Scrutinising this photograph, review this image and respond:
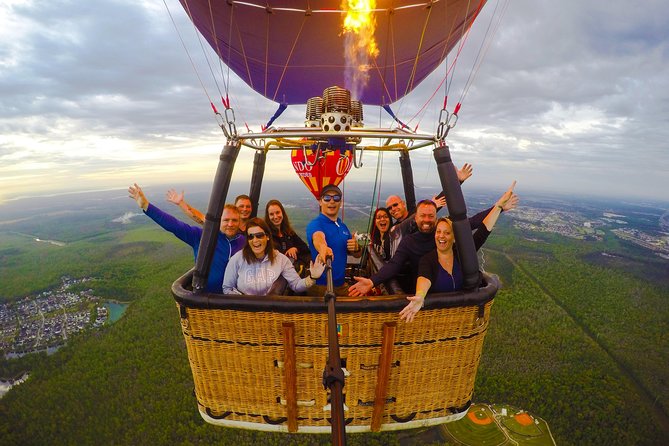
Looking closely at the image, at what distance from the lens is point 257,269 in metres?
2.09

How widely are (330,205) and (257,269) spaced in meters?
0.69

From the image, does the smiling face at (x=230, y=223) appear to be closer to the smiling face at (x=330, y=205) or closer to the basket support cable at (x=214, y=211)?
the smiling face at (x=330, y=205)

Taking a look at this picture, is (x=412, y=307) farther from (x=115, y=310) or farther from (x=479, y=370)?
(x=115, y=310)

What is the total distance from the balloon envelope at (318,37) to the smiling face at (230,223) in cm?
278

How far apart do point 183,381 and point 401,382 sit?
43.4 metres

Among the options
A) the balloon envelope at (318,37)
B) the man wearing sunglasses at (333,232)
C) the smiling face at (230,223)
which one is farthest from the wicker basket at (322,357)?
the balloon envelope at (318,37)

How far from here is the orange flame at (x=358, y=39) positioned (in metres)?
4.03

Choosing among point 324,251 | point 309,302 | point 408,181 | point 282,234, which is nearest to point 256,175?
point 282,234

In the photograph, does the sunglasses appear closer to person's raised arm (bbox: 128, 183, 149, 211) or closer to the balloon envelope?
person's raised arm (bbox: 128, 183, 149, 211)

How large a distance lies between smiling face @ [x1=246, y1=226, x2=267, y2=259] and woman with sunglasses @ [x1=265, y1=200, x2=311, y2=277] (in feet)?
3.99

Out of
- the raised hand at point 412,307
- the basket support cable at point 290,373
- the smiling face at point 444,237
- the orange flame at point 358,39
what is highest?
the orange flame at point 358,39

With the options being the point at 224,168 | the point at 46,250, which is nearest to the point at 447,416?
the point at 224,168

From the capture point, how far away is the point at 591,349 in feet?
144

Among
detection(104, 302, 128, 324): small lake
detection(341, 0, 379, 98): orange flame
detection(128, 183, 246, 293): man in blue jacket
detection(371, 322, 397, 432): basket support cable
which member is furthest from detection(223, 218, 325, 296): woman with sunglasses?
detection(104, 302, 128, 324): small lake
